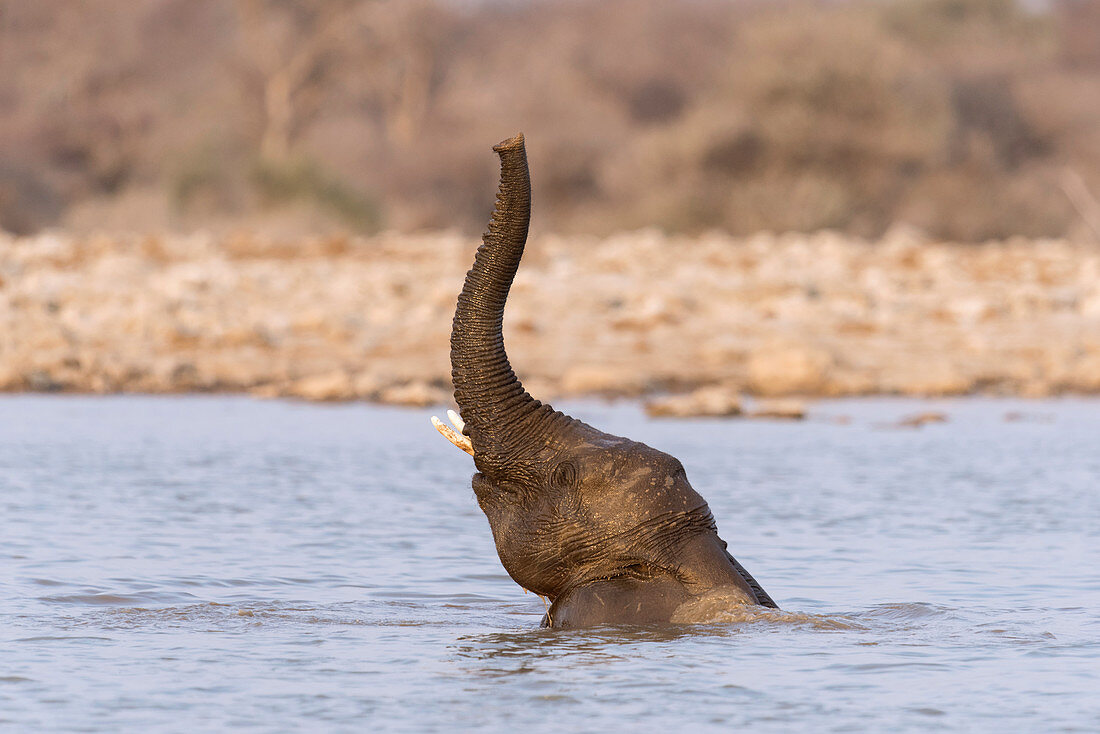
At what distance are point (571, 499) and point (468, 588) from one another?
223cm

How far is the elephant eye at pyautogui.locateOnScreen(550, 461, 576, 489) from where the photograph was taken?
227 inches

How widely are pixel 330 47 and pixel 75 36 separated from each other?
5907 mm

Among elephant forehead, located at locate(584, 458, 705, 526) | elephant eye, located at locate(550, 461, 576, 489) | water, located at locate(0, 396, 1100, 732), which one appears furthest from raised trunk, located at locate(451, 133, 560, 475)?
water, located at locate(0, 396, 1100, 732)

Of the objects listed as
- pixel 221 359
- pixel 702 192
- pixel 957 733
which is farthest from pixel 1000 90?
pixel 957 733

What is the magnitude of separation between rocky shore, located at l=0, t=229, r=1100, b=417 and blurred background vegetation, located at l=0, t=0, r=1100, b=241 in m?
7.11

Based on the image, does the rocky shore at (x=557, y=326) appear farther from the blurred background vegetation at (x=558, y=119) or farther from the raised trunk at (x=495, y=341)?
the raised trunk at (x=495, y=341)

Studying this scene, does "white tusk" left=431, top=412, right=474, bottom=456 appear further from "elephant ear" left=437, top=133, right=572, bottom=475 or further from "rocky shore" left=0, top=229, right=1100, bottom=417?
"rocky shore" left=0, top=229, right=1100, bottom=417

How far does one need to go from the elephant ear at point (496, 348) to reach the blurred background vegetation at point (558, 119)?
21373mm

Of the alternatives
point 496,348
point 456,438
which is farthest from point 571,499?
point 496,348

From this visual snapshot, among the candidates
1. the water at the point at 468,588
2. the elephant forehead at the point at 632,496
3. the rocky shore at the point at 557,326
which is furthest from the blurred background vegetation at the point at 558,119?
the elephant forehead at the point at 632,496

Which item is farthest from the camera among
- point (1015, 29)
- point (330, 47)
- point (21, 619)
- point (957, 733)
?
point (1015, 29)

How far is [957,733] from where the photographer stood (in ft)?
17.0

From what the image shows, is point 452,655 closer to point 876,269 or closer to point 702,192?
point 876,269

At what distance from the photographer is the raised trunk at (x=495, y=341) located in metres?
5.56
